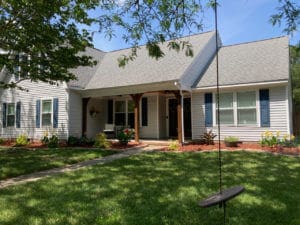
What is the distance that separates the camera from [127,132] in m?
12.5

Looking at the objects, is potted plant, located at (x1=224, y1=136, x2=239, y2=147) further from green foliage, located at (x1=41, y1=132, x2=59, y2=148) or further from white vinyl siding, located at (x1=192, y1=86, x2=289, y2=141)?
green foliage, located at (x1=41, y1=132, x2=59, y2=148)

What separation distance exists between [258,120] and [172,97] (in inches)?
205

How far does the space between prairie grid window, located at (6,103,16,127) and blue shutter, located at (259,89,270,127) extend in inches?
578

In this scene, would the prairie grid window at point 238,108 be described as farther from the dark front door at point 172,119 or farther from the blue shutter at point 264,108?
the dark front door at point 172,119

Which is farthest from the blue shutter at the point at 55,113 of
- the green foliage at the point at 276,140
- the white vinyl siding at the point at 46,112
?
the green foliage at the point at 276,140

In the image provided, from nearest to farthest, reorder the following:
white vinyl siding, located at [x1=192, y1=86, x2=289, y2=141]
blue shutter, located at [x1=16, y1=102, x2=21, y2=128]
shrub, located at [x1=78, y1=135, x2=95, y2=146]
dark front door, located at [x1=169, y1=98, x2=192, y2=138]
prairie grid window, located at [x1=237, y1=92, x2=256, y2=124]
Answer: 1. white vinyl siding, located at [x1=192, y1=86, x2=289, y2=141]
2. prairie grid window, located at [x1=237, y1=92, x2=256, y2=124]
3. shrub, located at [x1=78, y1=135, x2=95, y2=146]
4. dark front door, located at [x1=169, y1=98, x2=192, y2=138]
5. blue shutter, located at [x1=16, y1=102, x2=21, y2=128]

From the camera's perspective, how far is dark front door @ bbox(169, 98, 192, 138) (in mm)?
14578

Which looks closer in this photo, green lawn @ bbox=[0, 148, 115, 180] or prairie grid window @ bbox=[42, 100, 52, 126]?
green lawn @ bbox=[0, 148, 115, 180]

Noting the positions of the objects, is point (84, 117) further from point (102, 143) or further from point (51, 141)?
point (102, 143)

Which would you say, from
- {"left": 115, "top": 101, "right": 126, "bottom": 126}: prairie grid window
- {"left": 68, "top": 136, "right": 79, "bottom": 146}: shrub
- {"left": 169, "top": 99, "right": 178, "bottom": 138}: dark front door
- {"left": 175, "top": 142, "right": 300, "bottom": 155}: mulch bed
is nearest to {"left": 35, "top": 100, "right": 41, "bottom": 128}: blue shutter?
{"left": 68, "top": 136, "right": 79, "bottom": 146}: shrub

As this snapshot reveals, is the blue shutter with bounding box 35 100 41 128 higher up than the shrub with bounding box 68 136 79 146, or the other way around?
the blue shutter with bounding box 35 100 41 128

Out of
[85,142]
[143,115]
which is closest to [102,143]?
[85,142]

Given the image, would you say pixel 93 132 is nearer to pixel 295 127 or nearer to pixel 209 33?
pixel 209 33

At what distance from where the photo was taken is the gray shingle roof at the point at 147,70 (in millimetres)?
12703
